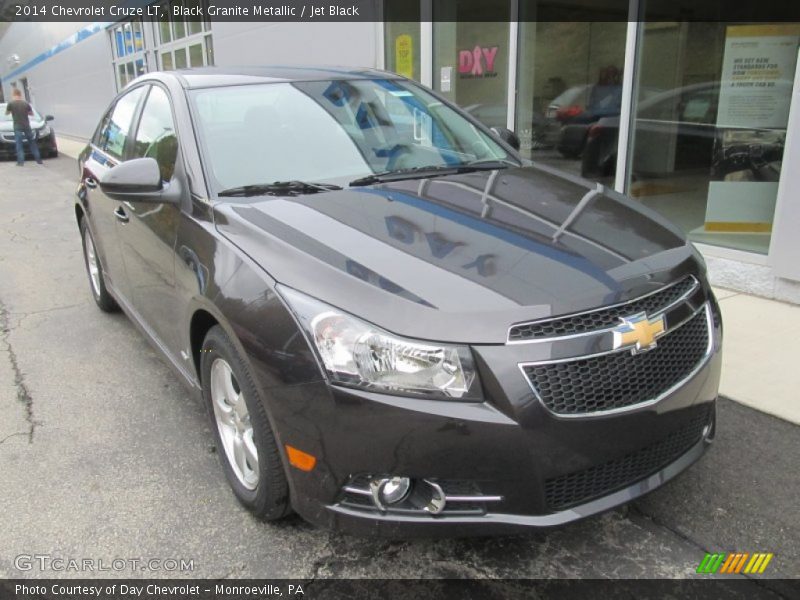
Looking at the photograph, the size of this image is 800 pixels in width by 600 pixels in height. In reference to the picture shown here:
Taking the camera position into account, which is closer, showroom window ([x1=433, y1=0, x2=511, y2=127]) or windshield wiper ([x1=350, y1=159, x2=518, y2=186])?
windshield wiper ([x1=350, y1=159, x2=518, y2=186])

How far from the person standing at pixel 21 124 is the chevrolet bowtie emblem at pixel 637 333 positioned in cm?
1805

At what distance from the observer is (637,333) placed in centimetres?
211

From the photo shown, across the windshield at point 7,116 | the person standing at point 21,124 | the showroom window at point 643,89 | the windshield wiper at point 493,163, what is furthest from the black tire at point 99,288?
the windshield at point 7,116

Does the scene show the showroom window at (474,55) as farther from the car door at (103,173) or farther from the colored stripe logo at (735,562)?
the colored stripe logo at (735,562)

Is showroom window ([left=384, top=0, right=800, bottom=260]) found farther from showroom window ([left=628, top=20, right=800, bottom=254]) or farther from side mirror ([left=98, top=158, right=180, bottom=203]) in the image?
side mirror ([left=98, top=158, right=180, bottom=203])

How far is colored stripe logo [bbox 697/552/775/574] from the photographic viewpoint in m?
2.36

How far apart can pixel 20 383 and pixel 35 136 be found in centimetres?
1642

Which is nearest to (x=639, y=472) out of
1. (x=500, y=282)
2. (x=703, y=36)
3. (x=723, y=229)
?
(x=500, y=282)

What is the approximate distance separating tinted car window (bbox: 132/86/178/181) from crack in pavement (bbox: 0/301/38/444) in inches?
60.3

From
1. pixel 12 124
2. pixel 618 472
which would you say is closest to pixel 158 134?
pixel 618 472

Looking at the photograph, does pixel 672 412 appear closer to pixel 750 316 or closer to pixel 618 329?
pixel 618 329

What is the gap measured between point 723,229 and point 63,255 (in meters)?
6.61

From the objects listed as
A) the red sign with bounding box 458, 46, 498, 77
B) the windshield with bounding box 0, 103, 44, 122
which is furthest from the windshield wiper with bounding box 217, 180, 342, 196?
the windshield with bounding box 0, 103, 44, 122

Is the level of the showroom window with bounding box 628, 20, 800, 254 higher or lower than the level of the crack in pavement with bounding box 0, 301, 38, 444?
higher
